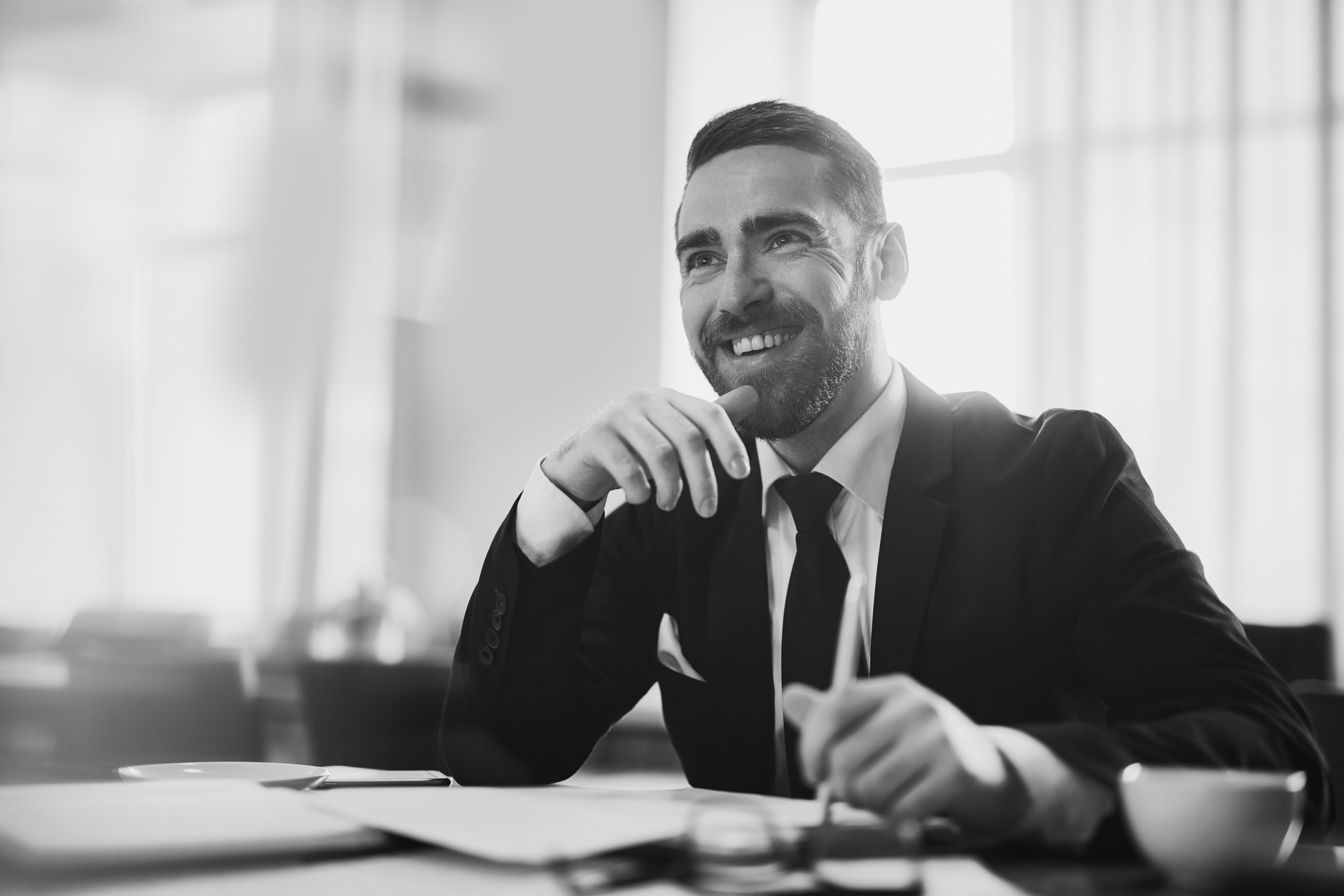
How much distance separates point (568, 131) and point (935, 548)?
3.75 metres

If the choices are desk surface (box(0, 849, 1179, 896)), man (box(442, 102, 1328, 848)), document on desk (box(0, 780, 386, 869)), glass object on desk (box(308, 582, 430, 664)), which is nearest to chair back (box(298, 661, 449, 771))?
man (box(442, 102, 1328, 848))

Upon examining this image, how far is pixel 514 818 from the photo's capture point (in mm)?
760

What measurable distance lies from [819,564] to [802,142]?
1.85 ft

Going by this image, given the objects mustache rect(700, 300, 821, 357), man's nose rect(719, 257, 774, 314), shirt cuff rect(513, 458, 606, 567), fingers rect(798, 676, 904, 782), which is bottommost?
fingers rect(798, 676, 904, 782)

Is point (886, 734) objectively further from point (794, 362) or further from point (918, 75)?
point (918, 75)

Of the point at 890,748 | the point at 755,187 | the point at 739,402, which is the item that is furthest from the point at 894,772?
the point at 755,187

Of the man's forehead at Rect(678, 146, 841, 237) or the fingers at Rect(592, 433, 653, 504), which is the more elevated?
the man's forehead at Rect(678, 146, 841, 237)

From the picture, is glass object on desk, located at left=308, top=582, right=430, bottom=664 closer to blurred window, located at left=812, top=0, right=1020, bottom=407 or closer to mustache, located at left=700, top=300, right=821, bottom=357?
blurred window, located at left=812, top=0, right=1020, bottom=407

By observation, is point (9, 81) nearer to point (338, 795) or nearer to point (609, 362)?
point (609, 362)

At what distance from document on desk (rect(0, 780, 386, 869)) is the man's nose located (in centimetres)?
83

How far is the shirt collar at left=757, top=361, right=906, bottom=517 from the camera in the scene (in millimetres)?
1353

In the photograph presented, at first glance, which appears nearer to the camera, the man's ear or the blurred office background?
the man's ear

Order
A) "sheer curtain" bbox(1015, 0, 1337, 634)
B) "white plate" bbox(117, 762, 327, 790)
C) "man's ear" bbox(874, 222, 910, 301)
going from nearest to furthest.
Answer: "white plate" bbox(117, 762, 327, 790), "man's ear" bbox(874, 222, 910, 301), "sheer curtain" bbox(1015, 0, 1337, 634)

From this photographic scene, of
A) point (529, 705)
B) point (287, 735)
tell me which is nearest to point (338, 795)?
point (529, 705)
